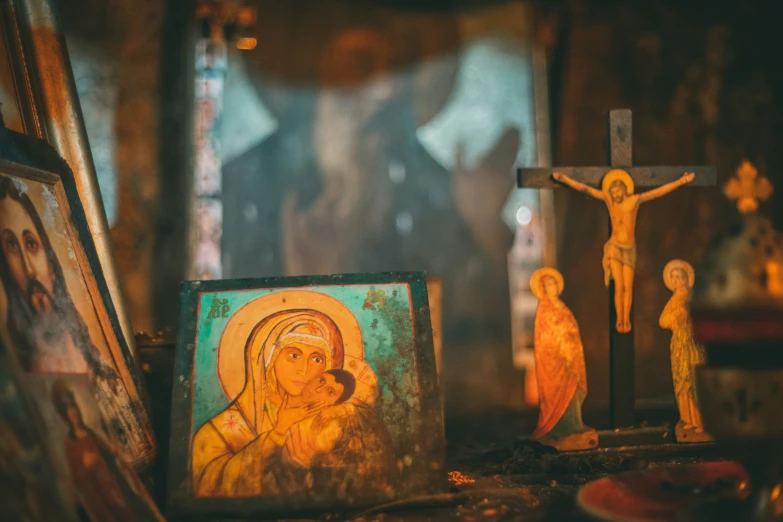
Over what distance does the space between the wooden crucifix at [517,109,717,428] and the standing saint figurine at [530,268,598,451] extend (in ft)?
0.98

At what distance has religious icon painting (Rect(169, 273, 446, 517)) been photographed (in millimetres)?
2717

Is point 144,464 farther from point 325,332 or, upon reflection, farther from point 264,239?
point 264,239

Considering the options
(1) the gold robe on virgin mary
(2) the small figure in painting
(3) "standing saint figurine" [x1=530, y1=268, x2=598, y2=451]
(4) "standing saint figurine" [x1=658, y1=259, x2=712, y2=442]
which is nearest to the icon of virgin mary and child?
(1) the gold robe on virgin mary

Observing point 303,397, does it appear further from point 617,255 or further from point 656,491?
point 617,255

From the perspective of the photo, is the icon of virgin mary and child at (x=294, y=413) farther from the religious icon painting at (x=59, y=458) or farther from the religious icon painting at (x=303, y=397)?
the religious icon painting at (x=59, y=458)

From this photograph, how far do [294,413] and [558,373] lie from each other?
1.34 m

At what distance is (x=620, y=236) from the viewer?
3734 millimetres

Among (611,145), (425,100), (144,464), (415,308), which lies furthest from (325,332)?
(425,100)

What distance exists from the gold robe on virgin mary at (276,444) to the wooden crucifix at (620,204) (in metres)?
1.46

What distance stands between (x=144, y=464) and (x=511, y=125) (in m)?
4.72

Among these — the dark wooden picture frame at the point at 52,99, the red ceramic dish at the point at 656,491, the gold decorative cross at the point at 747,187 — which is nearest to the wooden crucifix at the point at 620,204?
the red ceramic dish at the point at 656,491

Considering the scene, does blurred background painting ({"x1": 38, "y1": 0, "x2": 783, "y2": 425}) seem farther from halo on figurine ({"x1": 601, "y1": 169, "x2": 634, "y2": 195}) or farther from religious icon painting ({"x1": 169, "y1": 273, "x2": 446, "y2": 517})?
religious icon painting ({"x1": 169, "y1": 273, "x2": 446, "y2": 517})

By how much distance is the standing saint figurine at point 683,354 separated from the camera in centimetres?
348


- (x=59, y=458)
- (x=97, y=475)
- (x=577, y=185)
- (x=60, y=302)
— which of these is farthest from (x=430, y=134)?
(x=59, y=458)
